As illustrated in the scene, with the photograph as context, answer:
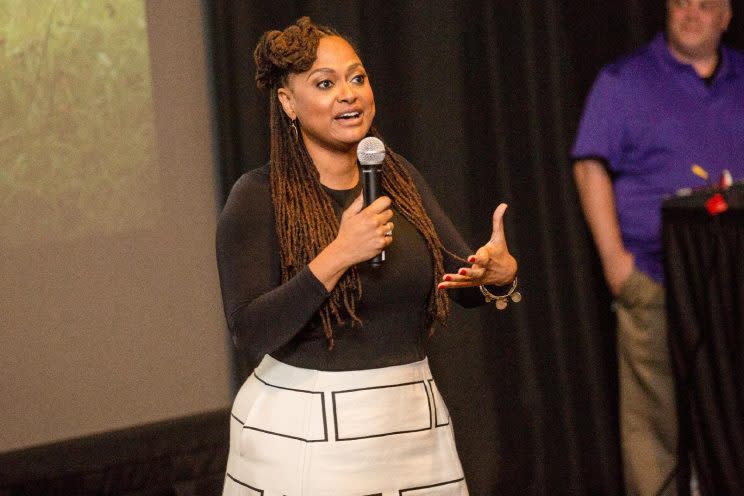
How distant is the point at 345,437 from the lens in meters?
2.01

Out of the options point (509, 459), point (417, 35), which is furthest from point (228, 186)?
point (509, 459)

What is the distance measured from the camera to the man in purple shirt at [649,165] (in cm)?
350

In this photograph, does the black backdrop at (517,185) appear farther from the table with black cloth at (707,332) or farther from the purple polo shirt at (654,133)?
the table with black cloth at (707,332)

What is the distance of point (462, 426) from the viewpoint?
3.97m

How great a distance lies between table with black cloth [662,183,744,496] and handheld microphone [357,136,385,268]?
1.39 m

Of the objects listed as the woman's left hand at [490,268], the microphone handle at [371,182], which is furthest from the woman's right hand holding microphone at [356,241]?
the woman's left hand at [490,268]

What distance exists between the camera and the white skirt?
2008 millimetres

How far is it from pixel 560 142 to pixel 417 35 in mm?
685

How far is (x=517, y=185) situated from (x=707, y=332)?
121 cm

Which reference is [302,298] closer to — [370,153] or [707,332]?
[370,153]

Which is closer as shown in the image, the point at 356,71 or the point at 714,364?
the point at 356,71

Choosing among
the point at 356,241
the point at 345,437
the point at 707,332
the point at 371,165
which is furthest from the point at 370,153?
the point at 707,332

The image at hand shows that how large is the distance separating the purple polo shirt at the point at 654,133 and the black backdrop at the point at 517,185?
1.38 feet

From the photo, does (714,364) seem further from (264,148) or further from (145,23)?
(145,23)
